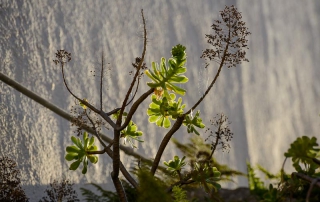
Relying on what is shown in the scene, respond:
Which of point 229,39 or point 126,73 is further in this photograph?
point 126,73

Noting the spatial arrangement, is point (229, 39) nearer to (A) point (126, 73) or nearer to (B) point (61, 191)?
(B) point (61, 191)

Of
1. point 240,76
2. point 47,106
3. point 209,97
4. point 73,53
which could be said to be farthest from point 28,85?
point 240,76

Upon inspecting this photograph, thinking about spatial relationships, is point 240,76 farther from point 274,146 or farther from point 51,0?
point 51,0

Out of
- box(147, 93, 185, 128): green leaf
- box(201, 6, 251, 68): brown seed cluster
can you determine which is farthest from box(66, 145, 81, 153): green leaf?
box(201, 6, 251, 68): brown seed cluster

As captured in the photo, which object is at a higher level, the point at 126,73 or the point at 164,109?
the point at 126,73

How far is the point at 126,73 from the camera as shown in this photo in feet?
5.61

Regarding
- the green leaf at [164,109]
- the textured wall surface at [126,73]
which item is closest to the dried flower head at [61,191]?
the textured wall surface at [126,73]

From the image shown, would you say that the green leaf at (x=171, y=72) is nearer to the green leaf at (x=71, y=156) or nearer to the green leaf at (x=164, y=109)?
the green leaf at (x=164, y=109)

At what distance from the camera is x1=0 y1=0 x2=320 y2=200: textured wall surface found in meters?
1.32

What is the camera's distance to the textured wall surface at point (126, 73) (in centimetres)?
132

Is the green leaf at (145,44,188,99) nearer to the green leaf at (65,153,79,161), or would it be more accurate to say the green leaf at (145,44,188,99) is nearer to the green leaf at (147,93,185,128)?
the green leaf at (147,93,185,128)

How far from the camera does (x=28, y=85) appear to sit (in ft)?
4.50

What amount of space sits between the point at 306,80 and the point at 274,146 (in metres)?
0.67

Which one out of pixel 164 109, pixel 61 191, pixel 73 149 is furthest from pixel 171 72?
pixel 61 191
